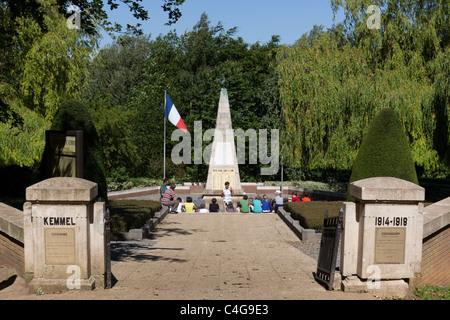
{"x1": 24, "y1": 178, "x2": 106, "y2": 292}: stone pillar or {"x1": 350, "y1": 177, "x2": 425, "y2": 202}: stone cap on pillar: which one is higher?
{"x1": 350, "y1": 177, "x2": 425, "y2": 202}: stone cap on pillar

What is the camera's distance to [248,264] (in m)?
10.1

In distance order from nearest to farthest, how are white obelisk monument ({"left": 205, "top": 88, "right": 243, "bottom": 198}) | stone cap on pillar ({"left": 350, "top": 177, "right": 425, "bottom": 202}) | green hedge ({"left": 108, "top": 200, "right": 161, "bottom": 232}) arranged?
stone cap on pillar ({"left": 350, "top": 177, "right": 425, "bottom": 202}), green hedge ({"left": 108, "top": 200, "right": 161, "bottom": 232}), white obelisk monument ({"left": 205, "top": 88, "right": 243, "bottom": 198})

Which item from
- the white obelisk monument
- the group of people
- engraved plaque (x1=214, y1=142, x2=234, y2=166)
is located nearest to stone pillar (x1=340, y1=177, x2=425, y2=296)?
the group of people

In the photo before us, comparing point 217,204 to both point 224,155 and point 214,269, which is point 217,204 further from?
point 214,269

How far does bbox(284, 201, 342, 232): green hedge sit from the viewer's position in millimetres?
14406

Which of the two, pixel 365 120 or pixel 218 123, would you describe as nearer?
pixel 365 120

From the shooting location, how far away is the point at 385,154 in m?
14.9

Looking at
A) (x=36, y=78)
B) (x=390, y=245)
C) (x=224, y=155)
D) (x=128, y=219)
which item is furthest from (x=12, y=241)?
(x=224, y=155)

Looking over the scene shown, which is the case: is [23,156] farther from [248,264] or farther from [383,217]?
[383,217]

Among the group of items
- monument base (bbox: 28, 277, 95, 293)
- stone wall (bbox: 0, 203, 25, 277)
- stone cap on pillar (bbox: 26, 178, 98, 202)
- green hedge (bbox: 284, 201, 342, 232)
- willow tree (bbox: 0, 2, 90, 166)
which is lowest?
green hedge (bbox: 284, 201, 342, 232)

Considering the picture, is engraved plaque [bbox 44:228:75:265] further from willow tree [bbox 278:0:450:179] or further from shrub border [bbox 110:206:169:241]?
willow tree [bbox 278:0:450:179]

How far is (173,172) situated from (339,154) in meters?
24.2

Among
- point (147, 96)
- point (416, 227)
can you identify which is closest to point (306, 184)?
point (147, 96)

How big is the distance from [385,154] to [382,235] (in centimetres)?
825
